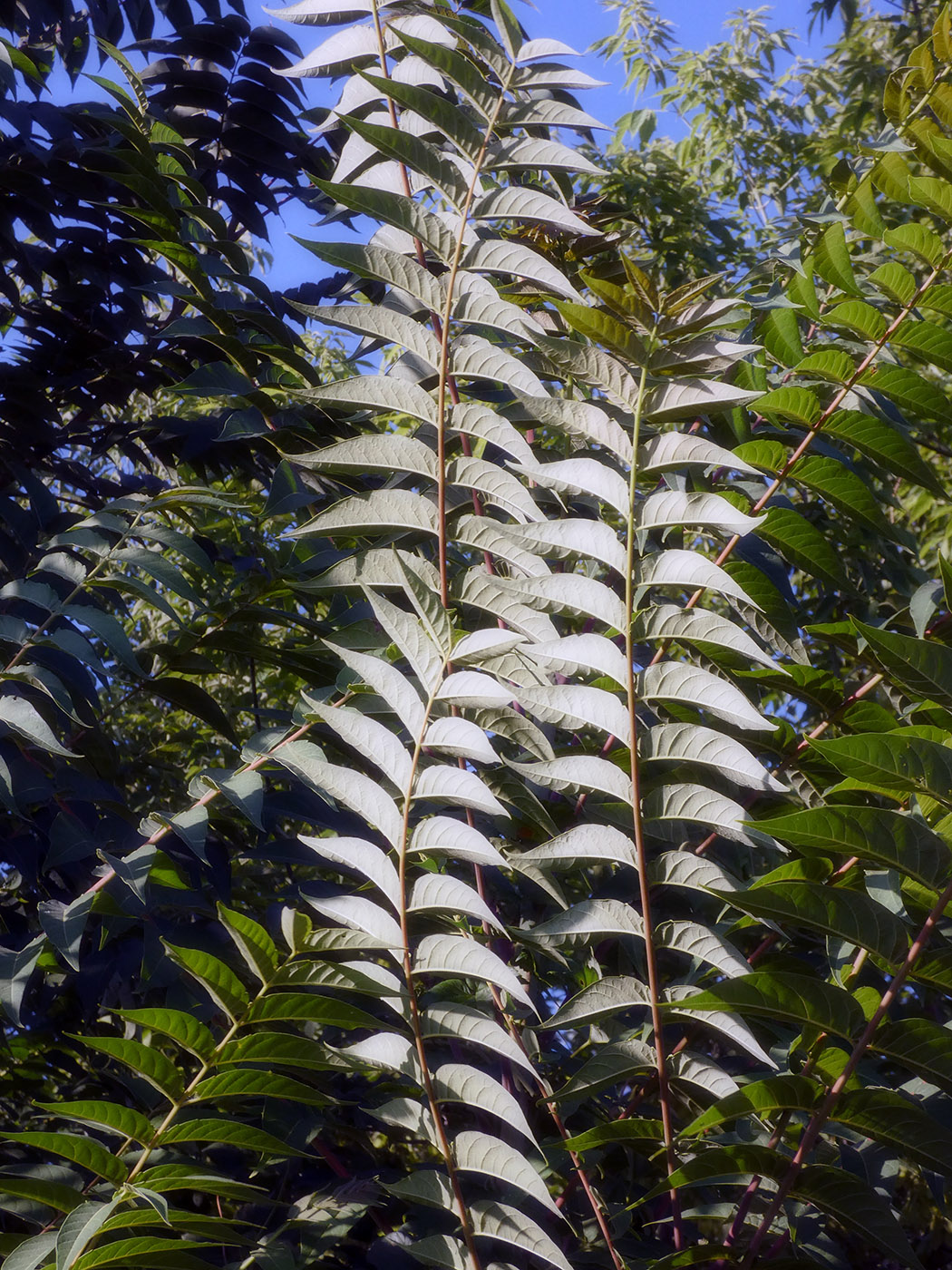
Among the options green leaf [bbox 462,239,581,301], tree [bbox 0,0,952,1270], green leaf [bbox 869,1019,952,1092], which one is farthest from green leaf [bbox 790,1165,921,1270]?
green leaf [bbox 462,239,581,301]

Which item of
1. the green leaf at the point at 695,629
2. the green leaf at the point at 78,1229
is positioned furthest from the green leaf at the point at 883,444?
the green leaf at the point at 78,1229

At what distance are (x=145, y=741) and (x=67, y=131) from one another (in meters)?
2.06

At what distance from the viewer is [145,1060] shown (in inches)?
30.6

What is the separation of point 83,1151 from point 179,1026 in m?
0.11

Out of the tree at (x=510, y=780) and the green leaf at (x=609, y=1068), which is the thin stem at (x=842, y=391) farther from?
the green leaf at (x=609, y=1068)

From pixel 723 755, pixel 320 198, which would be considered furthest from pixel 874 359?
pixel 320 198

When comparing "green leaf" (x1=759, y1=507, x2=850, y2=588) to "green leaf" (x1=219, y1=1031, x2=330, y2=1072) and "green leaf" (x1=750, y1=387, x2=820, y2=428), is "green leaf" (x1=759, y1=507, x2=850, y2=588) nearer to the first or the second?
"green leaf" (x1=750, y1=387, x2=820, y2=428)

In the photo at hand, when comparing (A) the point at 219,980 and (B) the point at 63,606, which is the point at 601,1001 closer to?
(A) the point at 219,980

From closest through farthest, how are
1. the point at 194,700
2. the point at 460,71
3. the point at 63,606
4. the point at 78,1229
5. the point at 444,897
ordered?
the point at 78,1229 → the point at 444,897 → the point at 460,71 → the point at 63,606 → the point at 194,700

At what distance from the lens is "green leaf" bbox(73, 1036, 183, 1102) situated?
0.74 metres

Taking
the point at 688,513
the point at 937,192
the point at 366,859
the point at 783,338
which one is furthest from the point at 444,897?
the point at 937,192

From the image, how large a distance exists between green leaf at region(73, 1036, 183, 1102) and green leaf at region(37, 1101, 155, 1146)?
0.03 meters

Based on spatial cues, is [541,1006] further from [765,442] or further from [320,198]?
[320,198]

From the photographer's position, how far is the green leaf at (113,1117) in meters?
0.77
